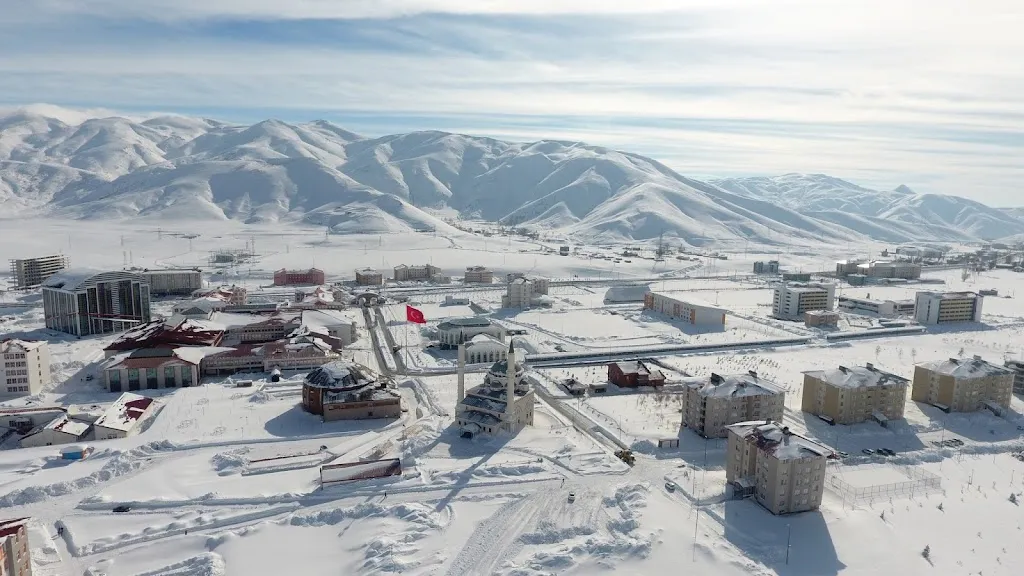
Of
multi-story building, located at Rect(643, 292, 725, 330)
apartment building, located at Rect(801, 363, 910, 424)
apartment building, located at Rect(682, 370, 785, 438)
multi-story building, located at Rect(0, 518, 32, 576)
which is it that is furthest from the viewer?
multi-story building, located at Rect(643, 292, 725, 330)

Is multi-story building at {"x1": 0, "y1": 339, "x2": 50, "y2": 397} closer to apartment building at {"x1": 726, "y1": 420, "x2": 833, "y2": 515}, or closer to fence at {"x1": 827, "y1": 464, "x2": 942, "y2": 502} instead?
apartment building at {"x1": 726, "y1": 420, "x2": 833, "y2": 515}

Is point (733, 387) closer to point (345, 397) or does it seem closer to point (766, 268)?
point (345, 397)

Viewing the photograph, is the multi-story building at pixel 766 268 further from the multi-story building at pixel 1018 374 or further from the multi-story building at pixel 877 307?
the multi-story building at pixel 1018 374

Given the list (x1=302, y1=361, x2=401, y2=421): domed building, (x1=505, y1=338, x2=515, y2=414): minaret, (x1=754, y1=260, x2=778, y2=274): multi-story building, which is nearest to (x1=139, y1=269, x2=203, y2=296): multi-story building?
(x1=302, y1=361, x2=401, y2=421): domed building

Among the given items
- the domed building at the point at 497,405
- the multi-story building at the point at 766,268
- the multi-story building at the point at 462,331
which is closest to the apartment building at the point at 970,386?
the domed building at the point at 497,405

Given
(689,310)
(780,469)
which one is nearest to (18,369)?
(780,469)

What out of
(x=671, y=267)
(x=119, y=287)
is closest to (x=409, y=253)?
(x=671, y=267)
